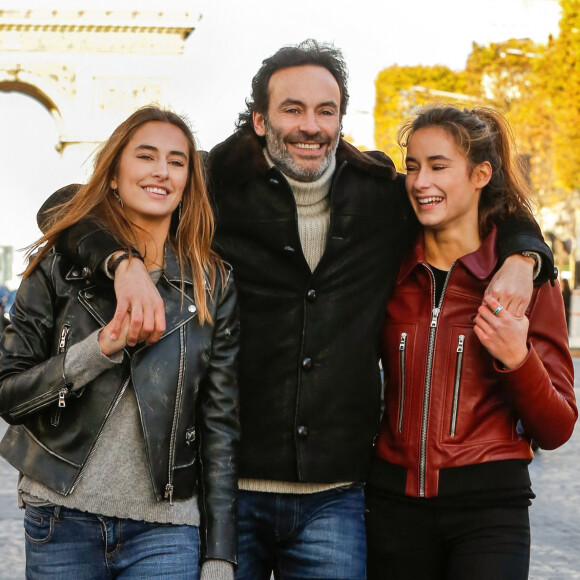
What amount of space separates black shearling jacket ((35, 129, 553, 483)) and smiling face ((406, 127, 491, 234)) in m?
0.13

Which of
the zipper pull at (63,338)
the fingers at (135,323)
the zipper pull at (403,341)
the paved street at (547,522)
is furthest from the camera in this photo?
the paved street at (547,522)

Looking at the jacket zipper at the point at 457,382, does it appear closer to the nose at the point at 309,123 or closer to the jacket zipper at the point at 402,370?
the jacket zipper at the point at 402,370

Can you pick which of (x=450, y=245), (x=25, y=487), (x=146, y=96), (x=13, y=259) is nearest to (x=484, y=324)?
(x=450, y=245)

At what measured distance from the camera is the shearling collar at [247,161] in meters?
3.28

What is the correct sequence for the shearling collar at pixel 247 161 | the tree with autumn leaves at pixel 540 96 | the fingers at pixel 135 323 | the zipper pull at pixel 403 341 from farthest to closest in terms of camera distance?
the tree with autumn leaves at pixel 540 96, the shearling collar at pixel 247 161, the zipper pull at pixel 403 341, the fingers at pixel 135 323

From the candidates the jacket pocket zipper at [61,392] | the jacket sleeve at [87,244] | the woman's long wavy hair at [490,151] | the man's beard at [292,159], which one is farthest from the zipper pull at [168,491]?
the woman's long wavy hair at [490,151]

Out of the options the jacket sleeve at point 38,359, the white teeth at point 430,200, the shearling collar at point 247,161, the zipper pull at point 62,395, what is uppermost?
the shearling collar at point 247,161

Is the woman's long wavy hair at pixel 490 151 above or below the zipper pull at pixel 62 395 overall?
above

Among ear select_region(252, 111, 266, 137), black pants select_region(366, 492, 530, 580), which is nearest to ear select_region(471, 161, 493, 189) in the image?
ear select_region(252, 111, 266, 137)

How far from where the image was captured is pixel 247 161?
3297 millimetres

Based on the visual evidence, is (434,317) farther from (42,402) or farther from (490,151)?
(42,402)

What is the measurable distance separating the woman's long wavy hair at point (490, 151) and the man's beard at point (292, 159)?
217 mm

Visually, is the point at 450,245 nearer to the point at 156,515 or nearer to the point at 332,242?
the point at 332,242

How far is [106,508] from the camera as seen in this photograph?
263 centimetres
